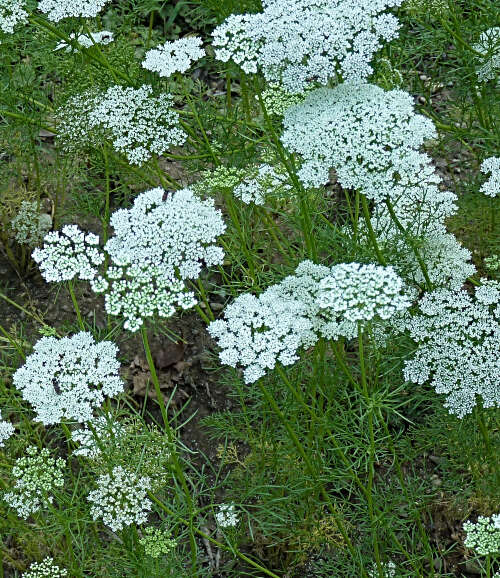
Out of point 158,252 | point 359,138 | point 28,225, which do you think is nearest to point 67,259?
point 158,252

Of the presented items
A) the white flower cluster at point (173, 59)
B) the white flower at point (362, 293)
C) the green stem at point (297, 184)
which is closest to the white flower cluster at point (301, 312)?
the white flower at point (362, 293)

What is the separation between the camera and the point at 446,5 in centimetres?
582

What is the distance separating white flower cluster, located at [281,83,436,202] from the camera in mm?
4469

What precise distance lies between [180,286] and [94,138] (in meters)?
2.16

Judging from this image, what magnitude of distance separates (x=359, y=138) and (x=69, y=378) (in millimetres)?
1975

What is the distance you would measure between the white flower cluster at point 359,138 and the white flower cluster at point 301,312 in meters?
0.51

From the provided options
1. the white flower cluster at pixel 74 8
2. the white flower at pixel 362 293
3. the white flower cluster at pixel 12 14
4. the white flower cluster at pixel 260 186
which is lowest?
the white flower at pixel 362 293

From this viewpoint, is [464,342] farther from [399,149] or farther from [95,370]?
[95,370]

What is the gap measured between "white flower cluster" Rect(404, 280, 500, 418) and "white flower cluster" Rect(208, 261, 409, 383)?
0.51 metres

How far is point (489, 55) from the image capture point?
19.2 ft

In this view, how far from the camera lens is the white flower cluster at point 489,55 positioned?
586 centimetres

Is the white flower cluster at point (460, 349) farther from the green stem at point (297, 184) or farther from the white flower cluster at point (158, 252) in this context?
the white flower cluster at point (158, 252)

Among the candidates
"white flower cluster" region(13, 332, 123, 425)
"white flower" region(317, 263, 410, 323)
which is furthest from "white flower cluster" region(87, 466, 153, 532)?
"white flower" region(317, 263, 410, 323)

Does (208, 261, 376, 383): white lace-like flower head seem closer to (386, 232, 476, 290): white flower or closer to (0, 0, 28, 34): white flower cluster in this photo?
(386, 232, 476, 290): white flower
